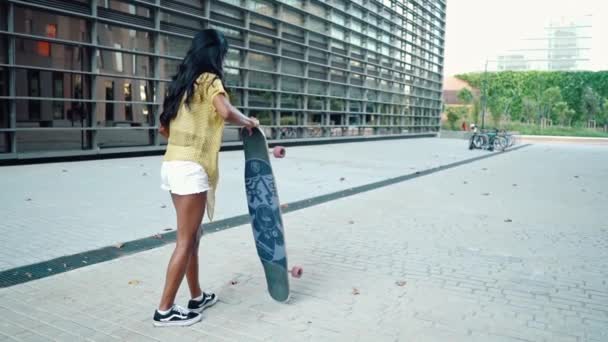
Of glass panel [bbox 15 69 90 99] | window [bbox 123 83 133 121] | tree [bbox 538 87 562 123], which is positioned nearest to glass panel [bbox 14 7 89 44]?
glass panel [bbox 15 69 90 99]

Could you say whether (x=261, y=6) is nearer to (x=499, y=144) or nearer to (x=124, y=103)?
(x=124, y=103)

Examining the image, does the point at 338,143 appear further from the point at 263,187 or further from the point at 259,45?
the point at 263,187

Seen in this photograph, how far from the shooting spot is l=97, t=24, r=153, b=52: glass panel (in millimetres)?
14641

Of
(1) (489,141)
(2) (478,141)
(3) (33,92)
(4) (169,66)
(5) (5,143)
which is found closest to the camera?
(5) (5,143)

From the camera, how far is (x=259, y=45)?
67.9 feet

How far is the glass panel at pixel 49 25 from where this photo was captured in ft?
41.3

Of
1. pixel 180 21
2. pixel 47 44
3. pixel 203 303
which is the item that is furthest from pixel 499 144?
pixel 203 303

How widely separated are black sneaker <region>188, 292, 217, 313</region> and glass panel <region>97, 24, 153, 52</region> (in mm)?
12498

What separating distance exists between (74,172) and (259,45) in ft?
36.6

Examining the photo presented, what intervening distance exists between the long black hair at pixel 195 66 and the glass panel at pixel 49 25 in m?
11.0

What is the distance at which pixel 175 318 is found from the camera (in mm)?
3412

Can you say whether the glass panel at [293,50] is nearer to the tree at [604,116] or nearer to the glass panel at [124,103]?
the glass panel at [124,103]

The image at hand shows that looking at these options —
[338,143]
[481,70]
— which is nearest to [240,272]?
[338,143]

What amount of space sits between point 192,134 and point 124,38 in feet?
43.2
